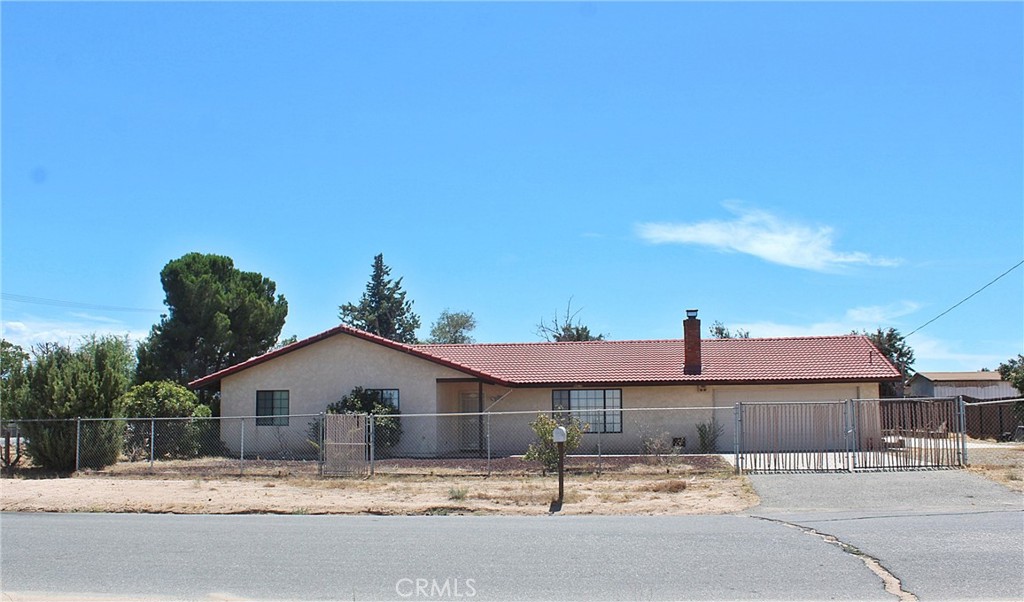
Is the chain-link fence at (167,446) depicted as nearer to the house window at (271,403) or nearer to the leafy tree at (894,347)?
the house window at (271,403)

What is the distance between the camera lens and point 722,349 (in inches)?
1251

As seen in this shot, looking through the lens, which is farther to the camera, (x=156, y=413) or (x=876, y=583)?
(x=156, y=413)

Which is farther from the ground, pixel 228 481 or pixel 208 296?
pixel 208 296

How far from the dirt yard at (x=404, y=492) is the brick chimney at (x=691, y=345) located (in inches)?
252

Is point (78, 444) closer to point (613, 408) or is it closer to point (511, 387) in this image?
point (511, 387)

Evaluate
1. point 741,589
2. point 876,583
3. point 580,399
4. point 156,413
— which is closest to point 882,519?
point 876,583

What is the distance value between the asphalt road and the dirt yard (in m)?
1.36

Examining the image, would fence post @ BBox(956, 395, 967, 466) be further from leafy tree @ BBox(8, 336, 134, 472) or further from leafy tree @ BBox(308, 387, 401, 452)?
leafy tree @ BBox(8, 336, 134, 472)

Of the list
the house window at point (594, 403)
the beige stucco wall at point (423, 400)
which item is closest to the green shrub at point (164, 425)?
the beige stucco wall at point (423, 400)

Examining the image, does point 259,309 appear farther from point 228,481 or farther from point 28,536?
point 28,536

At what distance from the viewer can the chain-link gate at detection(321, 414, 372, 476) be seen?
73.0ft

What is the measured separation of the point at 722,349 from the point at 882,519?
18.0 metres

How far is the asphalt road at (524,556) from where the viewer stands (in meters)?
9.38

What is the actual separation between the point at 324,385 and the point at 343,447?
634 cm
